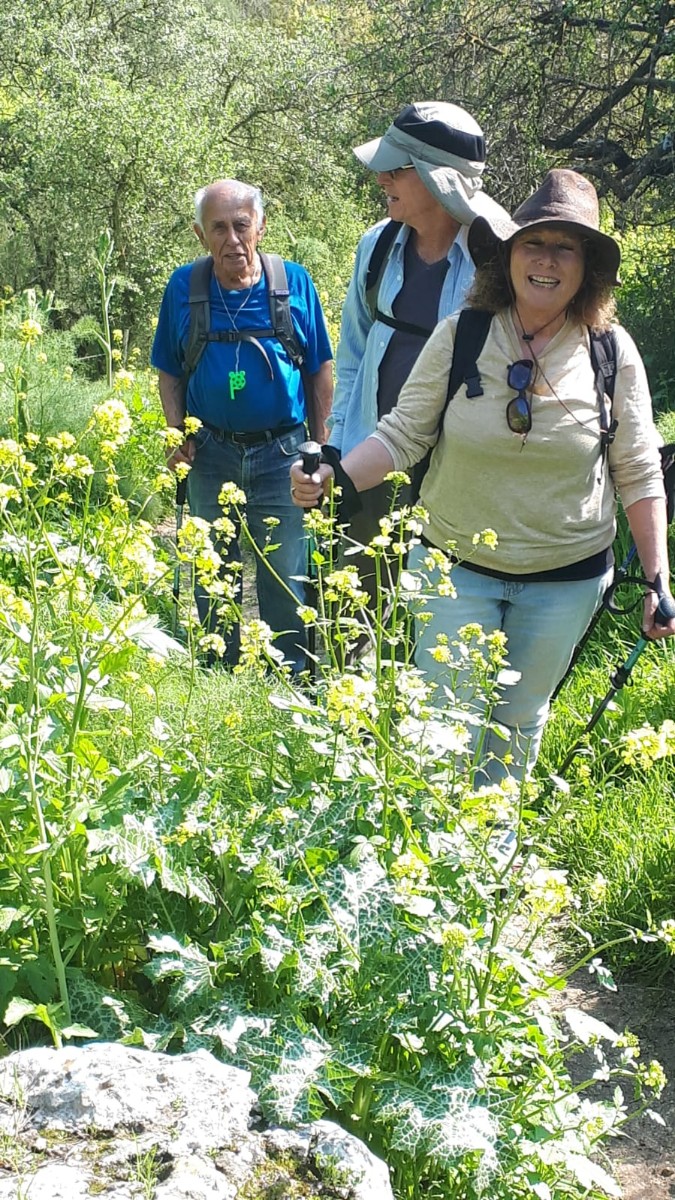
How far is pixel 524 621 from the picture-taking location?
3197 mm

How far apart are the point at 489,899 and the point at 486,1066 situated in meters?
0.28

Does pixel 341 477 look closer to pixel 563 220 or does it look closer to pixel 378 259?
pixel 563 220

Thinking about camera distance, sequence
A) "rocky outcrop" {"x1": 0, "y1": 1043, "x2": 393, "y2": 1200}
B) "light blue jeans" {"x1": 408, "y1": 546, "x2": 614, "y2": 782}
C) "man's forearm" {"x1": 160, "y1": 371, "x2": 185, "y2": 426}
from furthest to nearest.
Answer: "man's forearm" {"x1": 160, "y1": 371, "x2": 185, "y2": 426}
"light blue jeans" {"x1": 408, "y1": 546, "x2": 614, "y2": 782}
"rocky outcrop" {"x1": 0, "y1": 1043, "x2": 393, "y2": 1200}

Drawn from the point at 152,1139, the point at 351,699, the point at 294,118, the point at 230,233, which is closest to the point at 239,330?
the point at 230,233

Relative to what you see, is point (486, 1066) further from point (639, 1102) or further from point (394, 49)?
point (394, 49)

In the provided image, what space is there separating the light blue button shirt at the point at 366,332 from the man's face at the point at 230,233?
0.55 m

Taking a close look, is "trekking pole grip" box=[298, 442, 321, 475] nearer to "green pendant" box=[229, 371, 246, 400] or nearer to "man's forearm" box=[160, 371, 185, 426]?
"green pendant" box=[229, 371, 246, 400]

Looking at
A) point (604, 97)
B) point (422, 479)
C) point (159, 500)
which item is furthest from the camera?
point (604, 97)

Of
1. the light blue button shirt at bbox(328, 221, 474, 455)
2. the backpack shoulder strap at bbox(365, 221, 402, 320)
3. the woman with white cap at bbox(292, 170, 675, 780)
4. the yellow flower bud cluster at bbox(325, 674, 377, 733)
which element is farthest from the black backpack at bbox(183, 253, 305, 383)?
the yellow flower bud cluster at bbox(325, 674, 377, 733)

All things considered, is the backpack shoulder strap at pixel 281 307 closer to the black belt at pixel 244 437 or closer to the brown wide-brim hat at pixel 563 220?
the black belt at pixel 244 437

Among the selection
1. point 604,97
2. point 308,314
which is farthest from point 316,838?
point 604,97

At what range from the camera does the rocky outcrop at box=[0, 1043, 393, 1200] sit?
1554mm

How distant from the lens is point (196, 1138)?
5.38 ft

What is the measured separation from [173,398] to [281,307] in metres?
0.55
